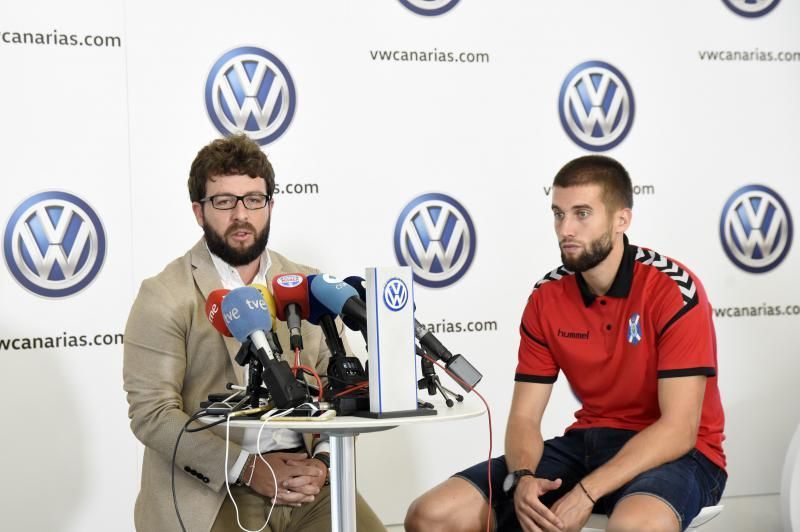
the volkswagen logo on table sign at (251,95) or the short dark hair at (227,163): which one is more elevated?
the volkswagen logo on table sign at (251,95)

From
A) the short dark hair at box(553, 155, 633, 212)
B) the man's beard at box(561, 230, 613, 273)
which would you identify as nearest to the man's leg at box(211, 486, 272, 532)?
the man's beard at box(561, 230, 613, 273)

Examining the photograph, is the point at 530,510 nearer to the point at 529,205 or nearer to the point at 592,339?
the point at 592,339

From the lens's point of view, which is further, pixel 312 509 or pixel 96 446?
pixel 96 446

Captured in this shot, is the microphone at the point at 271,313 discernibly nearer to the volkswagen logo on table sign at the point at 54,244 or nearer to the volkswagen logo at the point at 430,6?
the volkswagen logo on table sign at the point at 54,244

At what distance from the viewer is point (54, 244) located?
3.51 m

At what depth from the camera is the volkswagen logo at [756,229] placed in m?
4.27

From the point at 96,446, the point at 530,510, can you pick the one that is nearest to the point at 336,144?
the point at 96,446

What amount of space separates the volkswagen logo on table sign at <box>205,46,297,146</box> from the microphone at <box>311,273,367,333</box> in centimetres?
177

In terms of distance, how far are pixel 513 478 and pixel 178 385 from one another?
3.31 feet

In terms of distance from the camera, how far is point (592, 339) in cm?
290

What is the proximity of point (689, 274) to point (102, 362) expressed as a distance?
7.02 feet

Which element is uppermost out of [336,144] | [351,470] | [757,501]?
[336,144]

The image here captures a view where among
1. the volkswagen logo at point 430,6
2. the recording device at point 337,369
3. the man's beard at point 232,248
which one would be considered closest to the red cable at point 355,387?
the recording device at point 337,369

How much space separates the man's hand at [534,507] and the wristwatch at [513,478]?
0.9 inches
